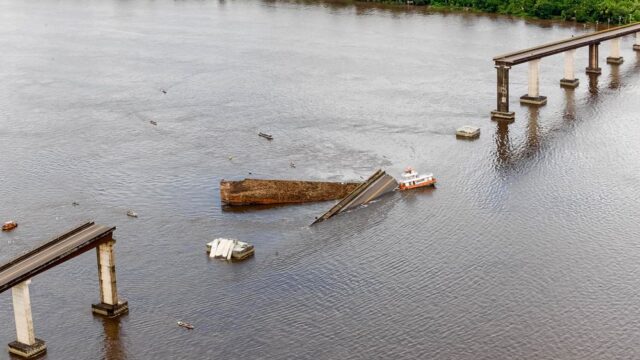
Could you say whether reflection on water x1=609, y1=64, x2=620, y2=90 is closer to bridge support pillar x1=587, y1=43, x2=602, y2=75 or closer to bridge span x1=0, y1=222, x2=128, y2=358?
bridge support pillar x1=587, y1=43, x2=602, y2=75

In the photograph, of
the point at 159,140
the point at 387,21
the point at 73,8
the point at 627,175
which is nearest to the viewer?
the point at 627,175

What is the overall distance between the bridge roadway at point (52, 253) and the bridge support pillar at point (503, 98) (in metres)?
38.5

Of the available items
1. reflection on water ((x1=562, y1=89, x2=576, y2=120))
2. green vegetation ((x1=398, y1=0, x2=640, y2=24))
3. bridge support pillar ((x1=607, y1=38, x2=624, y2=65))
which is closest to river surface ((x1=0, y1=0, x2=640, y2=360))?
reflection on water ((x1=562, y1=89, x2=576, y2=120))

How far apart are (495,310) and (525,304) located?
1508 mm

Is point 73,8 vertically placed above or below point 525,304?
above

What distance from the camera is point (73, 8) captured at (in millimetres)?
130875

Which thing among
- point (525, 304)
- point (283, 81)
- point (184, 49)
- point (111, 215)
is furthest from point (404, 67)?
point (525, 304)

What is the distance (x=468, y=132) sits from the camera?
224 feet

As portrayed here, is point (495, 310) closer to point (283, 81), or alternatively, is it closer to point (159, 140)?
point (159, 140)

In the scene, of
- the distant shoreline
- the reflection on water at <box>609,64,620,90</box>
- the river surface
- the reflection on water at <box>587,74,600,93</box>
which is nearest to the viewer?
the river surface

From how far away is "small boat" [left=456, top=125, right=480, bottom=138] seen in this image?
68.3 metres

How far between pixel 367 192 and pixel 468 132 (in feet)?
49.9

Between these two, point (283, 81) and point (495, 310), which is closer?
point (495, 310)

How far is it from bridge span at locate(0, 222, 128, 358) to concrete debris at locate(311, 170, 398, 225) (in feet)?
44.6
